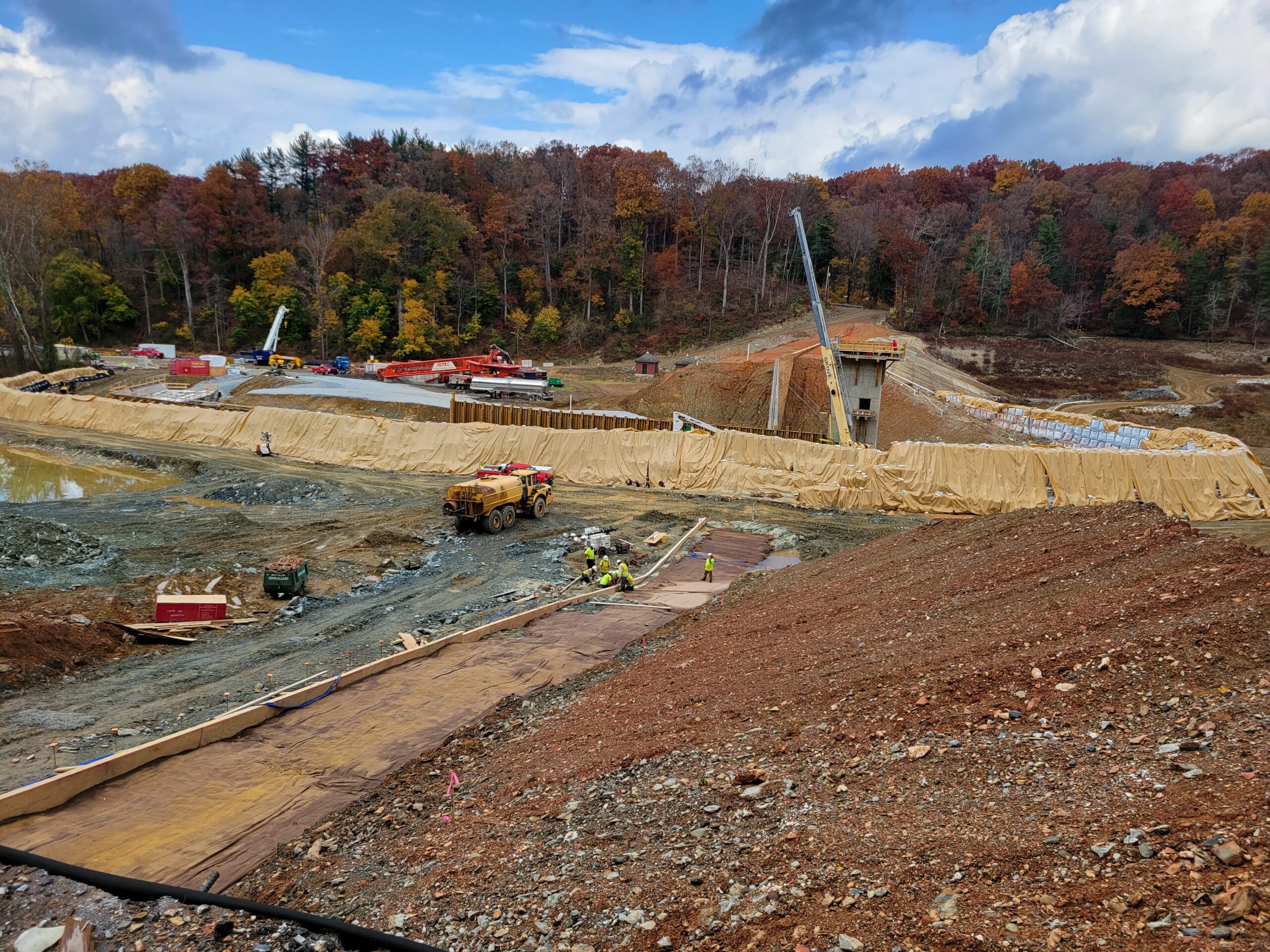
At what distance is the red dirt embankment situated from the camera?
4477mm

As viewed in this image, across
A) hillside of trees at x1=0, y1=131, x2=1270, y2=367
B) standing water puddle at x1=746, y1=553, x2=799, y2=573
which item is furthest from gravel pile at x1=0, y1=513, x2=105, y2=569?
hillside of trees at x1=0, y1=131, x2=1270, y2=367

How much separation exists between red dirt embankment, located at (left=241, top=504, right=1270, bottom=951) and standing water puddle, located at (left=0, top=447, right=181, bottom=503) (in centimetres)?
2570

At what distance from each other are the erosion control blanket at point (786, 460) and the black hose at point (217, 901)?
22881 millimetres

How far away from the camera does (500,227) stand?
72.7 meters

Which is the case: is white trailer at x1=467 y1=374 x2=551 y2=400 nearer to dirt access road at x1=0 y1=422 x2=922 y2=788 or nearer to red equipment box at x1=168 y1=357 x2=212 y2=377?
dirt access road at x1=0 y1=422 x2=922 y2=788

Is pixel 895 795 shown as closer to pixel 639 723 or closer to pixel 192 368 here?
pixel 639 723

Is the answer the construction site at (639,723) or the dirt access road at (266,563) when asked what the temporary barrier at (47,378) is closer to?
the dirt access road at (266,563)

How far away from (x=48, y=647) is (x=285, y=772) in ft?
21.2

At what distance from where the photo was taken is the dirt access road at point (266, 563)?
10.9 m

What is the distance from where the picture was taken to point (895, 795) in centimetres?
604

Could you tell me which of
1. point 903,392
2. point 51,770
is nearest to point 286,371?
point 903,392

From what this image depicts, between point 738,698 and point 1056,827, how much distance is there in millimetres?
4376

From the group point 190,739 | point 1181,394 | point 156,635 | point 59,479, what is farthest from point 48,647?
point 1181,394

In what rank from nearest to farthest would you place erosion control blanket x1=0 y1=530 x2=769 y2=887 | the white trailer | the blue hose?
erosion control blanket x1=0 y1=530 x2=769 y2=887, the blue hose, the white trailer
